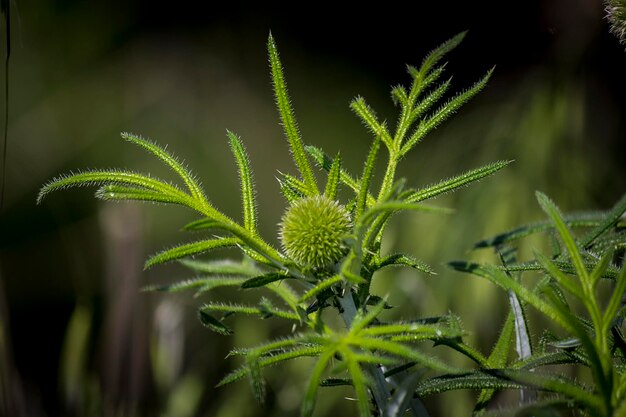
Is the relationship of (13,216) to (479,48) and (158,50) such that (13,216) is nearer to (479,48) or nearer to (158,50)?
(158,50)

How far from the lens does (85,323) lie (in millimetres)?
639

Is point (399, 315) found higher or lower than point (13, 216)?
lower

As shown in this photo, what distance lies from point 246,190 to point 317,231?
0.03 m

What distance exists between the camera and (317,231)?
0.28 m

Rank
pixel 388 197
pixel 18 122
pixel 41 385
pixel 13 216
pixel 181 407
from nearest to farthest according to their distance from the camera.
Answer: pixel 388 197
pixel 181 407
pixel 41 385
pixel 13 216
pixel 18 122

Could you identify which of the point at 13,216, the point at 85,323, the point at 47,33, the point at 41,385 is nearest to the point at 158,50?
the point at 47,33

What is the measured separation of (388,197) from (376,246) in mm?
46

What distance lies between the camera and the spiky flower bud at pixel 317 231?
11.2 inches

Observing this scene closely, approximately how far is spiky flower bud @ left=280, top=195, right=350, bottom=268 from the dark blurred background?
245 mm

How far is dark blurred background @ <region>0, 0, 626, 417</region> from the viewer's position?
24.0 inches

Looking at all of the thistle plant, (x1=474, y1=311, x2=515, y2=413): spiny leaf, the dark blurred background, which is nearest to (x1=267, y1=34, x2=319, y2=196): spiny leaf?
the thistle plant

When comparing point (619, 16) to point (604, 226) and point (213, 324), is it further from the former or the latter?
point (213, 324)

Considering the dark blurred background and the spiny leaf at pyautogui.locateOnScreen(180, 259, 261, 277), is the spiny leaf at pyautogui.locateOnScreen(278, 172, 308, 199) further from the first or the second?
the dark blurred background

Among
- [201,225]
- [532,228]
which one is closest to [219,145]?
[532,228]
